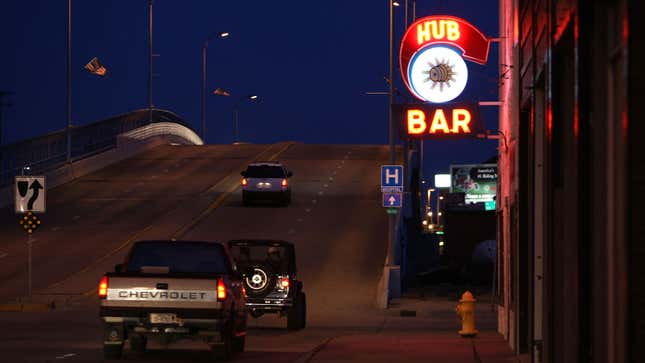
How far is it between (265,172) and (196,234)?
8131 millimetres

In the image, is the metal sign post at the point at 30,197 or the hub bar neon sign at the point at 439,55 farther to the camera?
the metal sign post at the point at 30,197

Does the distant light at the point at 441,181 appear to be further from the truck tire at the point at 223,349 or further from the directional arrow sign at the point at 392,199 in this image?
the truck tire at the point at 223,349

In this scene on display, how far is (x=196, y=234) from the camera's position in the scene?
143 feet

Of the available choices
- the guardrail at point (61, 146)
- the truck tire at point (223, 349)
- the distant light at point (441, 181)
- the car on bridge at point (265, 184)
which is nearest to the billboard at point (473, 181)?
the guardrail at point (61, 146)

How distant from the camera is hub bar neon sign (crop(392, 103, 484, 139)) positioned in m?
27.5

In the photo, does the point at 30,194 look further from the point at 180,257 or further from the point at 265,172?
the point at 265,172

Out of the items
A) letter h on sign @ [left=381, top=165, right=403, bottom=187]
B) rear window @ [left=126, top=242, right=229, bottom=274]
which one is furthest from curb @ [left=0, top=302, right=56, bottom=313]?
rear window @ [left=126, top=242, right=229, bottom=274]

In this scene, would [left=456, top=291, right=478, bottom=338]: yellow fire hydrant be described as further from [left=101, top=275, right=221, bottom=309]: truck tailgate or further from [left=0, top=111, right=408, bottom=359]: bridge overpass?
[left=101, top=275, right=221, bottom=309]: truck tailgate

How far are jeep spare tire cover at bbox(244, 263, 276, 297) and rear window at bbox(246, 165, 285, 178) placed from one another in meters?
25.0

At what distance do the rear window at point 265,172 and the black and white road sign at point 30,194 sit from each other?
747 inches

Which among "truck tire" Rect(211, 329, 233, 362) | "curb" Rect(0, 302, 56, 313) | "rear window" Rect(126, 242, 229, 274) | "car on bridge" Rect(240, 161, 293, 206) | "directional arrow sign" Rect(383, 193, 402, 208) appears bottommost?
"curb" Rect(0, 302, 56, 313)
